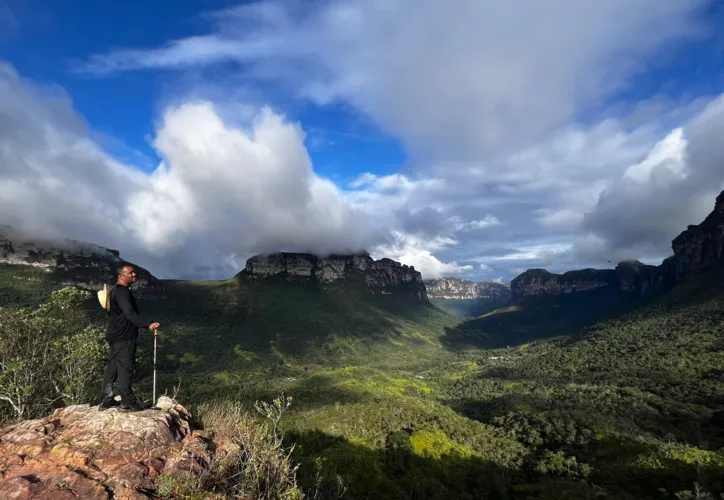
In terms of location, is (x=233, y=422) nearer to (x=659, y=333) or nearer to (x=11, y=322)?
(x=11, y=322)

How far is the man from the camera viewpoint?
396 inches

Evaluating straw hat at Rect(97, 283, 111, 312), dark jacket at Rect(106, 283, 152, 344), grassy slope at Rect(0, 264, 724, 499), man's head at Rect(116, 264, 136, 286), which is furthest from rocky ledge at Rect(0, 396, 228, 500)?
grassy slope at Rect(0, 264, 724, 499)

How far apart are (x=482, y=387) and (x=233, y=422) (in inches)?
6093

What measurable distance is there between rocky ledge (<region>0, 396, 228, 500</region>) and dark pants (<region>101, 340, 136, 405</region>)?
1.53 ft

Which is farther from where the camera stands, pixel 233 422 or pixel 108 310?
pixel 233 422

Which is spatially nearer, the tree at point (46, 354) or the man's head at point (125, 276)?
the man's head at point (125, 276)

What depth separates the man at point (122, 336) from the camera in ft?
33.0

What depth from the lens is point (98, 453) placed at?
8383mm

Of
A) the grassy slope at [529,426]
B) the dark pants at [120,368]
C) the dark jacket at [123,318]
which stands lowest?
the grassy slope at [529,426]

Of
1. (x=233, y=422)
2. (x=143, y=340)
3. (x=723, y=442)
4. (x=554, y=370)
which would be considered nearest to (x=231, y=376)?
(x=143, y=340)

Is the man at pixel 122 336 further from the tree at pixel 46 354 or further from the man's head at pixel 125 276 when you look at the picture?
the tree at pixel 46 354

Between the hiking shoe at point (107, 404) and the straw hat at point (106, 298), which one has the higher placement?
the straw hat at point (106, 298)

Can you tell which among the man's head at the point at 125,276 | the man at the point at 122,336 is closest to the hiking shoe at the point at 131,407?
the man at the point at 122,336

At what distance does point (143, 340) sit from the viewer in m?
166
